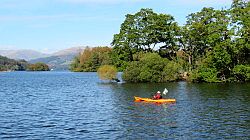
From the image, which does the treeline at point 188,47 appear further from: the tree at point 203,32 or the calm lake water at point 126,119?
the calm lake water at point 126,119

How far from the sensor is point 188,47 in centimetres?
10412

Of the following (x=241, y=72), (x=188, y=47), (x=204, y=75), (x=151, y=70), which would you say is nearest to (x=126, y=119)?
(x=151, y=70)

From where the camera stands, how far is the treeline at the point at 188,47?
3519 inches

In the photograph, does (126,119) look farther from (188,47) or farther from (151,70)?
(188,47)

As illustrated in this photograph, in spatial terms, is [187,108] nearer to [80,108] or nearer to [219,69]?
[80,108]

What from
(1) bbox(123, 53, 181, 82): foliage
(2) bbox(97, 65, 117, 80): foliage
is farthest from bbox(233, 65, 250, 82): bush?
(2) bbox(97, 65, 117, 80): foliage

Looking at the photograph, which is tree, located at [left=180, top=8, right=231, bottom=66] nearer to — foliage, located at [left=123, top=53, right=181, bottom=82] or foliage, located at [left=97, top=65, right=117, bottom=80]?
foliage, located at [left=123, top=53, right=181, bottom=82]

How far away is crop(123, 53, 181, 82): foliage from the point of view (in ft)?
308

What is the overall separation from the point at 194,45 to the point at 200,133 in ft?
236

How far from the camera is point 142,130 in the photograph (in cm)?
3328

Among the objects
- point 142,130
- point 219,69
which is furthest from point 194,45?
point 142,130

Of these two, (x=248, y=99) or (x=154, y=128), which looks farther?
(x=248, y=99)

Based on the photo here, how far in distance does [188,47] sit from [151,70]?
15.4 m

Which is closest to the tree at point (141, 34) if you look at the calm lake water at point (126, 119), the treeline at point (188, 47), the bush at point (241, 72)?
the treeline at point (188, 47)
